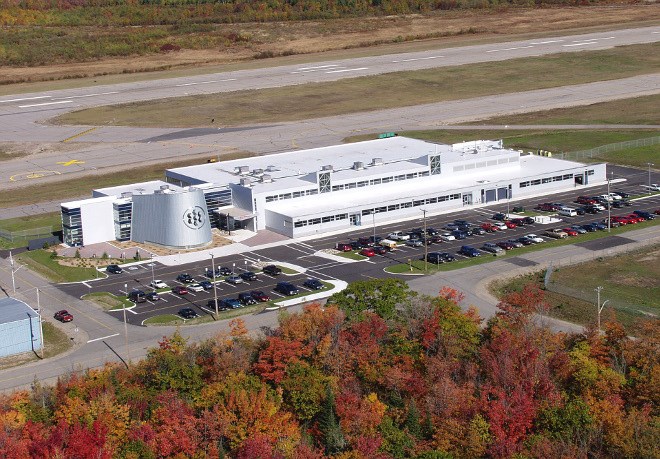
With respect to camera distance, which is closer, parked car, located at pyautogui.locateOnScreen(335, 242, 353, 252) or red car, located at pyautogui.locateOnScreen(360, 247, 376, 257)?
red car, located at pyautogui.locateOnScreen(360, 247, 376, 257)

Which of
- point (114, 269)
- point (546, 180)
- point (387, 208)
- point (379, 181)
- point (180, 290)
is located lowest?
point (180, 290)

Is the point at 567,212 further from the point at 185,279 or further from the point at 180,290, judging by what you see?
the point at 180,290

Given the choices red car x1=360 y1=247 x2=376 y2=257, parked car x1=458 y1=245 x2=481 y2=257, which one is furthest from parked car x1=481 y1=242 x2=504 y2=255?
red car x1=360 y1=247 x2=376 y2=257

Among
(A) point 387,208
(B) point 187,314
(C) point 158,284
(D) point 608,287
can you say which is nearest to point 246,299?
(B) point 187,314

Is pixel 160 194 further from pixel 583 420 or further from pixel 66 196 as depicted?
pixel 583 420

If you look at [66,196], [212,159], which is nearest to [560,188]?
[212,159]

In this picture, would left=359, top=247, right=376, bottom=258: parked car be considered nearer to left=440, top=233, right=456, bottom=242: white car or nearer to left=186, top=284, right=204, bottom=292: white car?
left=440, top=233, right=456, bottom=242: white car
